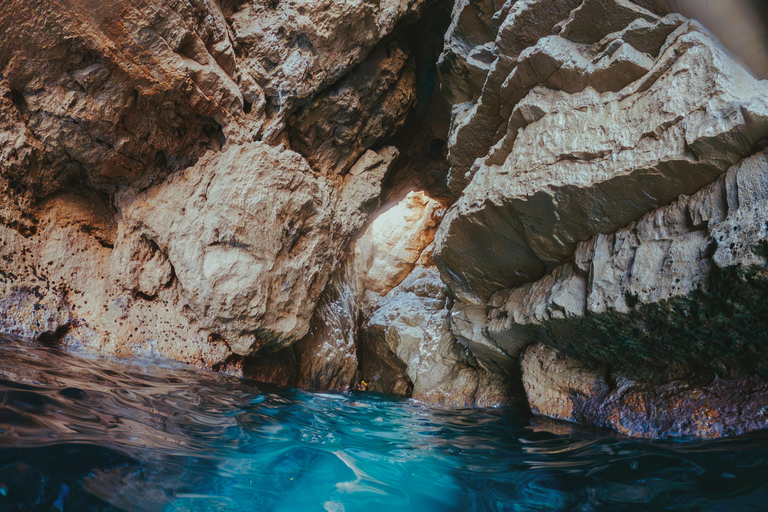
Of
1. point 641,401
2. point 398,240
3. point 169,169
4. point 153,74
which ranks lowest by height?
point 641,401

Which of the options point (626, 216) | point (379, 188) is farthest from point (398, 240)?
point (626, 216)

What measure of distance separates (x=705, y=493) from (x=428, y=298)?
6.49m

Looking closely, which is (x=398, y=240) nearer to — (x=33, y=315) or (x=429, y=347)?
(x=429, y=347)

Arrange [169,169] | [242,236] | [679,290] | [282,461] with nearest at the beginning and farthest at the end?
[282,461] < [679,290] < [242,236] < [169,169]

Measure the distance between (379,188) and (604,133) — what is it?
464cm

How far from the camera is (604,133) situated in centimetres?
337

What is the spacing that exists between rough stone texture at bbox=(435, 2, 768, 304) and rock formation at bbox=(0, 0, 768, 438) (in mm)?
21

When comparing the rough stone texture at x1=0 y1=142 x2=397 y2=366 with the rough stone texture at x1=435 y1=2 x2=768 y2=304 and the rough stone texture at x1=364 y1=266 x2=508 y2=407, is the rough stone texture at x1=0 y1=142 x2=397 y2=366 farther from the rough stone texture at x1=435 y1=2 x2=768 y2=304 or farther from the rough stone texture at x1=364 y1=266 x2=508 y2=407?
the rough stone texture at x1=435 y1=2 x2=768 y2=304

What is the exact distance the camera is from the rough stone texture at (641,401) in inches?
105

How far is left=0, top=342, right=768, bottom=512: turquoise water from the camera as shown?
1801 mm

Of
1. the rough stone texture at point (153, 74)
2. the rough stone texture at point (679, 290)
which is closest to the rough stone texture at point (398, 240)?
the rough stone texture at point (153, 74)

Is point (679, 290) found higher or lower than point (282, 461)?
higher

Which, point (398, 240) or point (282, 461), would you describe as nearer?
point (282, 461)

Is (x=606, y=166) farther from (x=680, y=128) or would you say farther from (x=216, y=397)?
(x=216, y=397)
